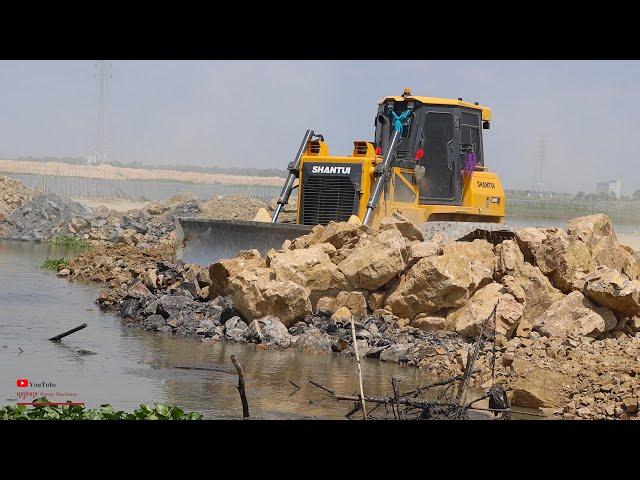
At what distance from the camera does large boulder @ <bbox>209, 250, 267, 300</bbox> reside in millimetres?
14305

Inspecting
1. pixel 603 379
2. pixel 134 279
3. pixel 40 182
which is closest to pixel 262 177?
pixel 40 182

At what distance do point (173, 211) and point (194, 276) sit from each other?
68.8 ft

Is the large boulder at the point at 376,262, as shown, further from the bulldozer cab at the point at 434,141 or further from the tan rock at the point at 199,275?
the bulldozer cab at the point at 434,141

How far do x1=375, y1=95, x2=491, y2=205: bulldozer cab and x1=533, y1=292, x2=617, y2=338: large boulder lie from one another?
14.7ft

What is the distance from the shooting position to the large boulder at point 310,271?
13617mm

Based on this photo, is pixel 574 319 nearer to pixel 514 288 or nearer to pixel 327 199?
pixel 514 288

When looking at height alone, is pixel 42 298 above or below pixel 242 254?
below

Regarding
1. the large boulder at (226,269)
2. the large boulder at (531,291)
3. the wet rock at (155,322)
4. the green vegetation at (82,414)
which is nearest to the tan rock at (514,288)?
the large boulder at (531,291)

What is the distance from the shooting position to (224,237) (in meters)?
16.3

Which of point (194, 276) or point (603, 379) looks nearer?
point (603, 379)

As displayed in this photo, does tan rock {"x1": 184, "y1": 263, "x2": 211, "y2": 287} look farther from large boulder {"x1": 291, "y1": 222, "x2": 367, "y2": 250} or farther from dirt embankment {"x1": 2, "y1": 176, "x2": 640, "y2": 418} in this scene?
large boulder {"x1": 291, "y1": 222, "x2": 367, "y2": 250}
